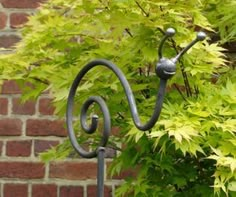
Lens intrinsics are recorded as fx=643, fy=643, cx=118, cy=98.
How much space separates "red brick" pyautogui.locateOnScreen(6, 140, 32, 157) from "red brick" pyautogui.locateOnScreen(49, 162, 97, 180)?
0.43 ft

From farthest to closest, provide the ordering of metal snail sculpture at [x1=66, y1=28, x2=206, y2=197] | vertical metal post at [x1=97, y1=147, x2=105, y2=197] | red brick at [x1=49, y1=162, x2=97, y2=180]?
red brick at [x1=49, y1=162, x2=97, y2=180]
vertical metal post at [x1=97, y1=147, x2=105, y2=197]
metal snail sculpture at [x1=66, y1=28, x2=206, y2=197]

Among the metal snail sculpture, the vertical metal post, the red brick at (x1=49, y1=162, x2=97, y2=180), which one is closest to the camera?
the metal snail sculpture

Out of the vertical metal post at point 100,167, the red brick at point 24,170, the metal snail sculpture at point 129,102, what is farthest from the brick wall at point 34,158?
the vertical metal post at point 100,167

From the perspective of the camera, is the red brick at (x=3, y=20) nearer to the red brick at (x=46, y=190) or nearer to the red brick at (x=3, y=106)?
the red brick at (x=3, y=106)

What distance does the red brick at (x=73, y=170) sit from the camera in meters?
2.89

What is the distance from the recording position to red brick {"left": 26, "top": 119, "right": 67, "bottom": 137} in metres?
2.91

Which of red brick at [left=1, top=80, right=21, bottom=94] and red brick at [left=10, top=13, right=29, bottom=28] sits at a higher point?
red brick at [left=10, top=13, right=29, bottom=28]

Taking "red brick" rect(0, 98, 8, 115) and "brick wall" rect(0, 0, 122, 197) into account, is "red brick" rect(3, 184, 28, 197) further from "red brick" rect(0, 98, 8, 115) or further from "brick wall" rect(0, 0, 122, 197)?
"red brick" rect(0, 98, 8, 115)

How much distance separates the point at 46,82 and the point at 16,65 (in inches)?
5.6

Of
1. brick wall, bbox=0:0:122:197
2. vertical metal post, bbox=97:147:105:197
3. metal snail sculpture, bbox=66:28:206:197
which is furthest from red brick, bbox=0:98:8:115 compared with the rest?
vertical metal post, bbox=97:147:105:197

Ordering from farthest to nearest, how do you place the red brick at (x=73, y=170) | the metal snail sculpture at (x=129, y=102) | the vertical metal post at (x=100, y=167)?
1. the red brick at (x=73, y=170)
2. the vertical metal post at (x=100, y=167)
3. the metal snail sculpture at (x=129, y=102)

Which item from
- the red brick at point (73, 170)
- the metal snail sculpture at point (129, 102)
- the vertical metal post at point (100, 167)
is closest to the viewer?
the metal snail sculpture at point (129, 102)

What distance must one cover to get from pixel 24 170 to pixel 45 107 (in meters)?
0.30

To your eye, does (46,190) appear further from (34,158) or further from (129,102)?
(129,102)
